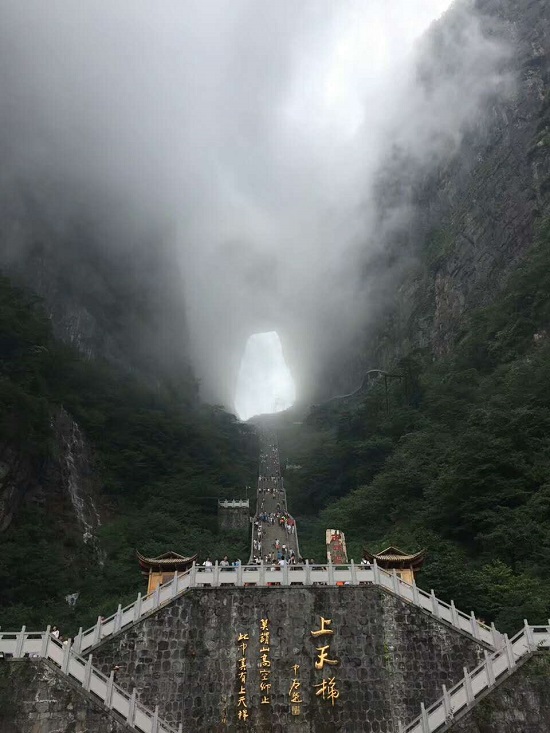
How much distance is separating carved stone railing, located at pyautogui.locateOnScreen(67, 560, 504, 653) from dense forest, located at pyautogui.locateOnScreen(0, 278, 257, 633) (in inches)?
307

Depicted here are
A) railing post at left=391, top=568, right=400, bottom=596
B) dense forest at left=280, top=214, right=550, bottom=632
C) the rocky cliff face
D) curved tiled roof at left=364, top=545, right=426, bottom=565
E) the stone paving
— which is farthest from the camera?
the stone paving

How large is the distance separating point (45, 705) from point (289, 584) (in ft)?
19.5

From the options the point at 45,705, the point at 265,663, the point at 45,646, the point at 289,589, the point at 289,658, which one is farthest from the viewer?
the point at 289,589

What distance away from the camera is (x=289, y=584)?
14281 mm

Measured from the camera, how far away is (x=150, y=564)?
51.1 feet

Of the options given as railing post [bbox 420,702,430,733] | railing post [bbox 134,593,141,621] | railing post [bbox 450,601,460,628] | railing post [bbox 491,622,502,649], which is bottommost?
railing post [bbox 420,702,430,733]

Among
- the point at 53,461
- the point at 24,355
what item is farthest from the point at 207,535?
the point at 24,355

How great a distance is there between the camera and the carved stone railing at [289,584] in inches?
512

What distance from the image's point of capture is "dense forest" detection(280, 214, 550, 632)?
15922 millimetres

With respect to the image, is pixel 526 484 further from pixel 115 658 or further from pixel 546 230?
pixel 546 230

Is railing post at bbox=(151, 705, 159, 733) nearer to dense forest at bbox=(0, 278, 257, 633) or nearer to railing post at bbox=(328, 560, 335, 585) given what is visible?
railing post at bbox=(328, 560, 335, 585)

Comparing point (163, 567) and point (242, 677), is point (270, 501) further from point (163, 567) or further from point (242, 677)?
point (242, 677)

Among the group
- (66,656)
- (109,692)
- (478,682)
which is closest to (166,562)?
(66,656)

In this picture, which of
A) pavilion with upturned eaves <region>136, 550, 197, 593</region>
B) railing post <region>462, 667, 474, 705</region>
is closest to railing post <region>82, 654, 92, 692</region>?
pavilion with upturned eaves <region>136, 550, 197, 593</region>
